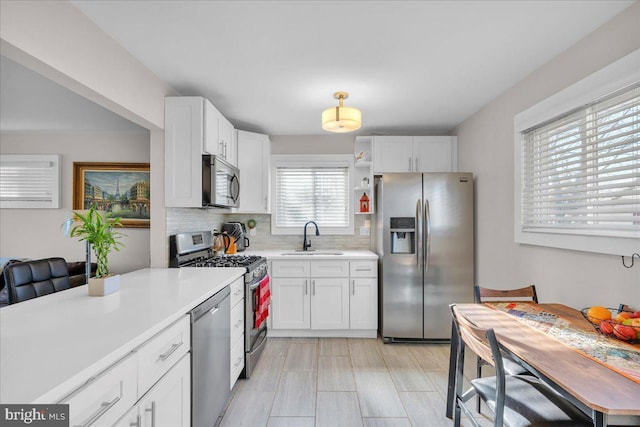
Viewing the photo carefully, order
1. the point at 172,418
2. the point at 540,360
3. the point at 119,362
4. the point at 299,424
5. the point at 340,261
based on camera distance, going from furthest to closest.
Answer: the point at 340,261 → the point at 299,424 → the point at 172,418 → the point at 540,360 → the point at 119,362

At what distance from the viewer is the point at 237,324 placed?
248cm

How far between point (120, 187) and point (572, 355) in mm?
4330

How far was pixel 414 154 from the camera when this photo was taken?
3883mm

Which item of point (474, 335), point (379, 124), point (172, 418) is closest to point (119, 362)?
point (172, 418)

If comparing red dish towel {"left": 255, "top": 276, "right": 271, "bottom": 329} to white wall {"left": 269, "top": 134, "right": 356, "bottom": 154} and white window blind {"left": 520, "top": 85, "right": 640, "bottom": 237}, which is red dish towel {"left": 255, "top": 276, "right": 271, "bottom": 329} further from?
white window blind {"left": 520, "top": 85, "right": 640, "bottom": 237}

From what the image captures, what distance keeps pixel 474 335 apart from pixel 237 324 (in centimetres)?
173

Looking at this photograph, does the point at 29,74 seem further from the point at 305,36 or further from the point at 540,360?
the point at 540,360

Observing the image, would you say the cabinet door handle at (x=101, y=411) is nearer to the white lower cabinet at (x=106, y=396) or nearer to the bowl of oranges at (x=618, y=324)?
the white lower cabinet at (x=106, y=396)

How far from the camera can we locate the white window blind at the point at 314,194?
13.9ft

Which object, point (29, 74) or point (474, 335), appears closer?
point (474, 335)

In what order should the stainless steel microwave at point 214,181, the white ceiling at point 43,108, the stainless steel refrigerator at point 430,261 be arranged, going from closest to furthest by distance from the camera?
the white ceiling at point 43,108
the stainless steel microwave at point 214,181
the stainless steel refrigerator at point 430,261

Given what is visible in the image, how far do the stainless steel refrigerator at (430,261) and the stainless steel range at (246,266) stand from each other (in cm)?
136

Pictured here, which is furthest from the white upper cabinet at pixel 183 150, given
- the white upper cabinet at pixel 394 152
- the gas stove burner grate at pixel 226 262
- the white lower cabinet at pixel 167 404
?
the white upper cabinet at pixel 394 152

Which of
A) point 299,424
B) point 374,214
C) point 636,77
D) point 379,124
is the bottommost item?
point 299,424
